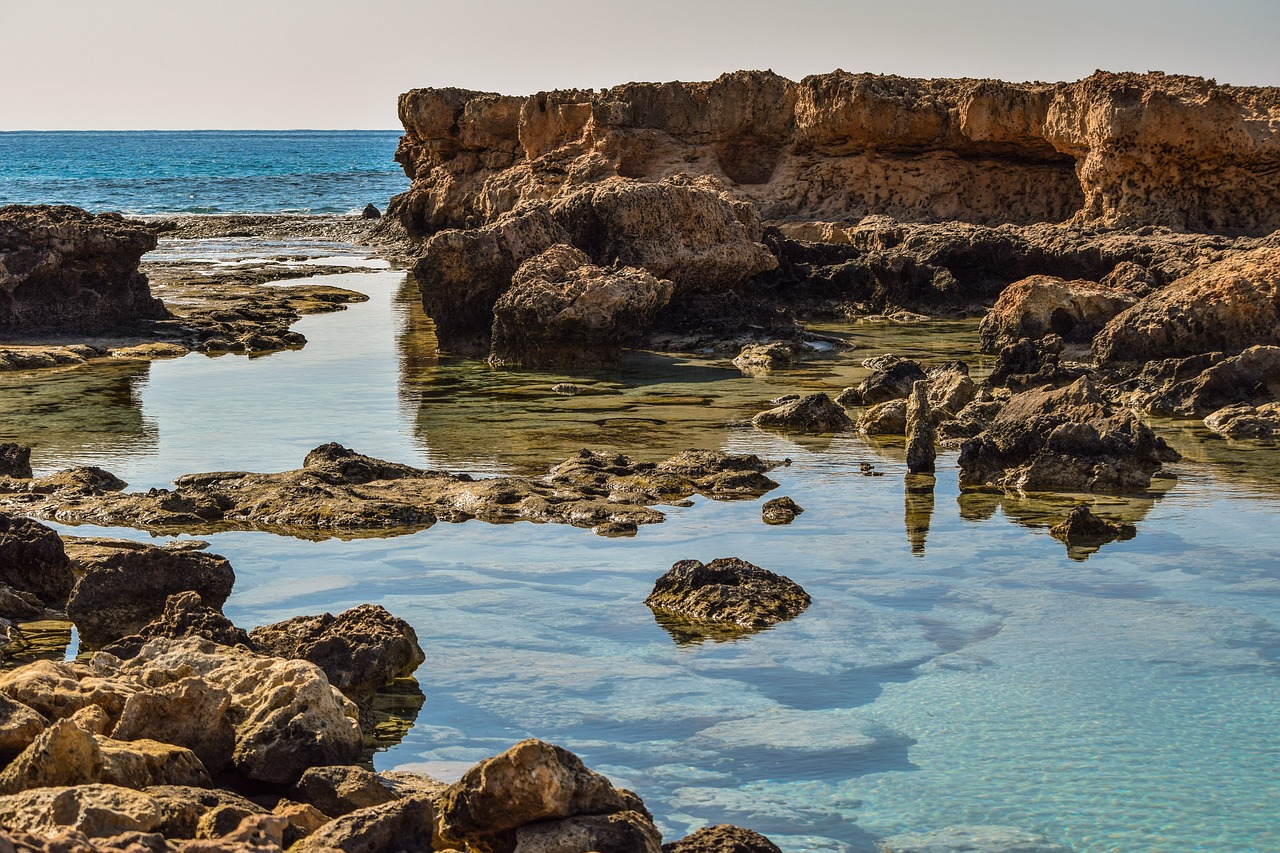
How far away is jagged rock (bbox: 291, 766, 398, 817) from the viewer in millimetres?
4430

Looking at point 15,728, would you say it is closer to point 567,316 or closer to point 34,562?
point 34,562

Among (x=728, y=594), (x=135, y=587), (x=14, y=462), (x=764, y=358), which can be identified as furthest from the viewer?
(x=764, y=358)

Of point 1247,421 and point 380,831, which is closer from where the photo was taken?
point 380,831

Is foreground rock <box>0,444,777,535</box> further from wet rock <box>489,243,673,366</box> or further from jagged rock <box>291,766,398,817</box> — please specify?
wet rock <box>489,243,673,366</box>

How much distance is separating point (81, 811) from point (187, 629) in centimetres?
220

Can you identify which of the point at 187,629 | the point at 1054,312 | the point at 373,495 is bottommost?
the point at 373,495

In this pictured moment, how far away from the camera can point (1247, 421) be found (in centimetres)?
1141

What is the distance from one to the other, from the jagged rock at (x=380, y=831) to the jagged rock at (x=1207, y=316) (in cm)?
1139

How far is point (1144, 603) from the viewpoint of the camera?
24.0 ft

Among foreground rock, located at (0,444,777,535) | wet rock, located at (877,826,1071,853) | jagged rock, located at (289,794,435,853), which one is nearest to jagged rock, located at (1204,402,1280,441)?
foreground rock, located at (0,444,777,535)

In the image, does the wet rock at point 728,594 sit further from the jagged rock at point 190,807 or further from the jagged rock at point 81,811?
the jagged rock at point 81,811

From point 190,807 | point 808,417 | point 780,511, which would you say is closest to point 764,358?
point 808,417

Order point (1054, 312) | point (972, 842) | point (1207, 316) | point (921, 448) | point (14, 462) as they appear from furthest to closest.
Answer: point (1054, 312) < point (1207, 316) < point (921, 448) < point (14, 462) < point (972, 842)

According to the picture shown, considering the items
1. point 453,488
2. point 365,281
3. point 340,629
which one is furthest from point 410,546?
point 365,281
